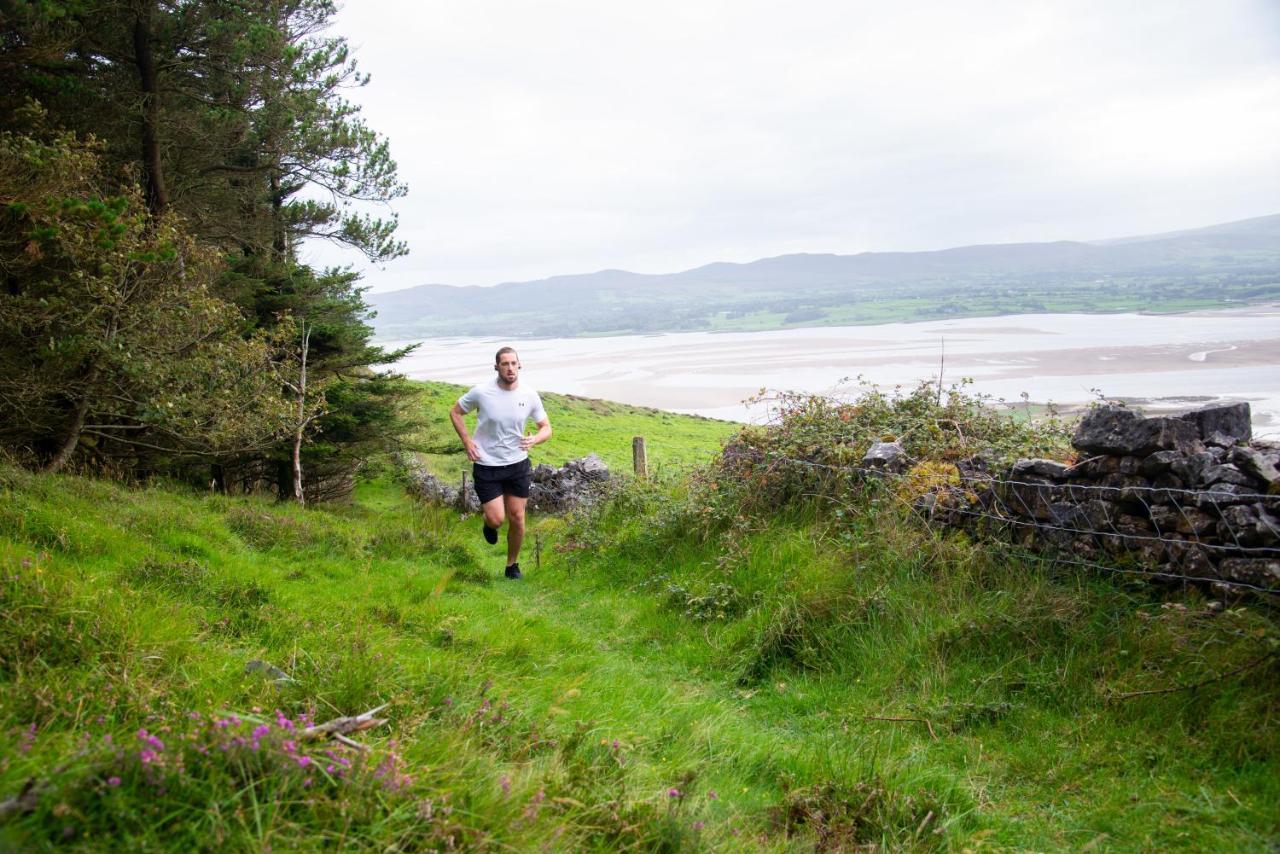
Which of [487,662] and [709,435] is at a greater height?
[487,662]

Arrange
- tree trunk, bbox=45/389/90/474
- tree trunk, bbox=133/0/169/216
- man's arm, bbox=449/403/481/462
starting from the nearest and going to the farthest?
man's arm, bbox=449/403/481/462, tree trunk, bbox=45/389/90/474, tree trunk, bbox=133/0/169/216

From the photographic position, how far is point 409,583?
7.04 meters

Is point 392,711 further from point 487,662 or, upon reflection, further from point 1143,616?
point 1143,616

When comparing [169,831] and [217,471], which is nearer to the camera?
[169,831]

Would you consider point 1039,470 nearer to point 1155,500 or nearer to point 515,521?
point 1155,500

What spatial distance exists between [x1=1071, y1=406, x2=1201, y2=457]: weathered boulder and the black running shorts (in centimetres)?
553

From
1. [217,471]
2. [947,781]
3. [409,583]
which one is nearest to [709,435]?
[217,471]

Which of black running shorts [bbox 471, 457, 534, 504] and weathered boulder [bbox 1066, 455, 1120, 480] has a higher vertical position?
weathered boulder [bbox 1066, 455, 1120, 480]

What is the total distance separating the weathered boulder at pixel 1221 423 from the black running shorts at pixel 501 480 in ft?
20.2

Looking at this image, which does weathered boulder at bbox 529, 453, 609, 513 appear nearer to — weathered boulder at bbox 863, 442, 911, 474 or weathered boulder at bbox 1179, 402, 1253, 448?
weathered boulder at bbox 863, 442, 911, 474

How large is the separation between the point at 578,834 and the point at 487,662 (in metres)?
2.27

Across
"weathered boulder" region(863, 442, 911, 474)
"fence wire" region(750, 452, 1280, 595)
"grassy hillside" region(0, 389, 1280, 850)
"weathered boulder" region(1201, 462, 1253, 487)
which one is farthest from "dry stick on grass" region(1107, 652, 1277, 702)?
"weathered boulder" region(863, 442, 911, 474)

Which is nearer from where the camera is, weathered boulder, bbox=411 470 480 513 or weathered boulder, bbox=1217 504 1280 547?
weathered boulder, bbox=1217 504 1280 547

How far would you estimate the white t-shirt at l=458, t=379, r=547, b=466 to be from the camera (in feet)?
26.7
